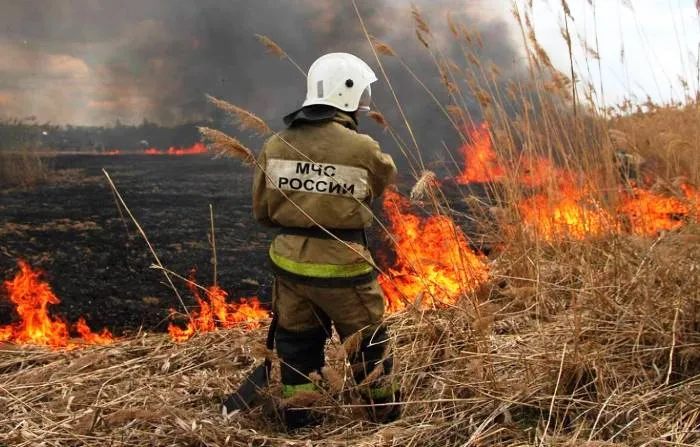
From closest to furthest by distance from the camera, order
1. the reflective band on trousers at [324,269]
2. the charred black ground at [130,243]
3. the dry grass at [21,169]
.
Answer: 1. the reflective band on trousers at [324,269]
2. the charred black ground at [130,243]
3. the dry grass at [21,169]

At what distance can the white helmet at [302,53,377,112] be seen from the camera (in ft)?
8.96

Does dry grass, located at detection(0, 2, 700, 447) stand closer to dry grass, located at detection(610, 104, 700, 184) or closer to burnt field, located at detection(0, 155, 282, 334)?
burnt field, located at detection(0, 155, 282, 334)

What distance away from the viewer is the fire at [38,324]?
4.32 meters

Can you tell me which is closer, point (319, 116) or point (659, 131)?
point (319, 116)

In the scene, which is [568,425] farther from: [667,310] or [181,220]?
[181,220]

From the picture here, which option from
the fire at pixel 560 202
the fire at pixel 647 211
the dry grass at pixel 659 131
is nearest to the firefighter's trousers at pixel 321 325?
the fire at pixel 560 202

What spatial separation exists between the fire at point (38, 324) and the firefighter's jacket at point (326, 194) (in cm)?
206

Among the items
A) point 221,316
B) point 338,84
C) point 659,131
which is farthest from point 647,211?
point 221,316

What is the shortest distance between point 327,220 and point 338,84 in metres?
0.59

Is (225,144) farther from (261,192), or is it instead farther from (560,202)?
(560,202)

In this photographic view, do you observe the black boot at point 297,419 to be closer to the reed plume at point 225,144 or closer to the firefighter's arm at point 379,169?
the firefighter's arm at point 379,169

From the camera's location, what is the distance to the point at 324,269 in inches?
103

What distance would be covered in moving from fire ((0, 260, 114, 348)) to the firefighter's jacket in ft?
6.76

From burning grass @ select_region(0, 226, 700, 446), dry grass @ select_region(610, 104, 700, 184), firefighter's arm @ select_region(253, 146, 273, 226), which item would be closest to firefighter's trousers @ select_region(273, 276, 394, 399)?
burning grass @ select_region(0, 226, 700, 446)
